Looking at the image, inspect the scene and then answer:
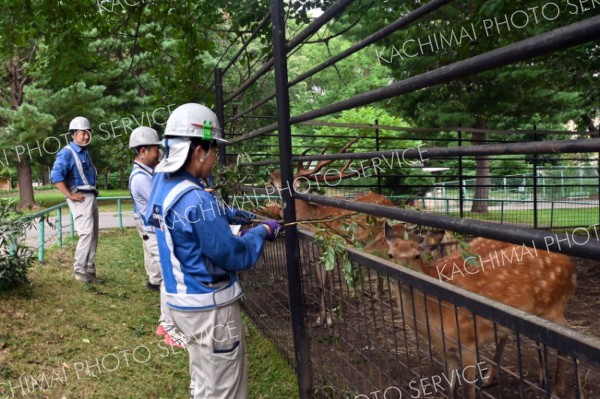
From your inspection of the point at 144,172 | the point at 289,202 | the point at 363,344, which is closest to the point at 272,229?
the point at 289,202

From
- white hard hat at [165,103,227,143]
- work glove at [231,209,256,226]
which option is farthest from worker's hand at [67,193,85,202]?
white hard hat at [165,103,227,143]

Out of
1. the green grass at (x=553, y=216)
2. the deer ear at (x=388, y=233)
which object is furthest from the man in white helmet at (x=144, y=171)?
the green grass at (x=553, y=216)

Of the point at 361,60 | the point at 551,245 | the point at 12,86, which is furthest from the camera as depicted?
the point at 361,60

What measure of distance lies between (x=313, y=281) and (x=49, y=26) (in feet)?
21.5

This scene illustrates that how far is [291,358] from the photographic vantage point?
467 centimetres

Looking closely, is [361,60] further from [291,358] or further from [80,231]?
[291,358]

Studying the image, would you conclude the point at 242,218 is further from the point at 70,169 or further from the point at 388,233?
the point at 70,169

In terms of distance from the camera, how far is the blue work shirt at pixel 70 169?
24.3 feet

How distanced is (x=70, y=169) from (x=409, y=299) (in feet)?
18.1

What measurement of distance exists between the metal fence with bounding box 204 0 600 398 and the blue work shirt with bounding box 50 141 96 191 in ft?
7.59

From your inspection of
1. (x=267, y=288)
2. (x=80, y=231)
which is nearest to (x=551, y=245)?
(x=267, y=288)

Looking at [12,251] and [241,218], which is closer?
[241,218]

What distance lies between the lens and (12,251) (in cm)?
662

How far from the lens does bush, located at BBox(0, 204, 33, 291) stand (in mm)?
6274
